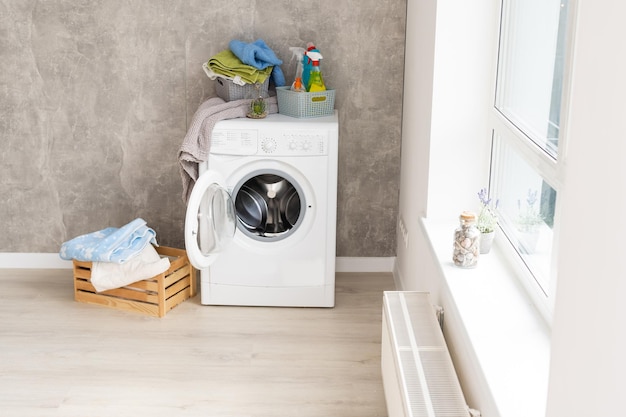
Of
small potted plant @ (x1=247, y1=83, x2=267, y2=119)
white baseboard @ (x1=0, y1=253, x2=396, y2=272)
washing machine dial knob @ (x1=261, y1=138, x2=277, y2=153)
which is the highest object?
small potted plant @ (x1=247, y1=83, x2=267, y2=119)

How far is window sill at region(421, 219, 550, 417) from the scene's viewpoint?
6.07ft

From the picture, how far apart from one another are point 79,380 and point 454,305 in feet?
5.08

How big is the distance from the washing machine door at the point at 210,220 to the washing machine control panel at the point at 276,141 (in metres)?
0.18

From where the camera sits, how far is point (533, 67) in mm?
2420

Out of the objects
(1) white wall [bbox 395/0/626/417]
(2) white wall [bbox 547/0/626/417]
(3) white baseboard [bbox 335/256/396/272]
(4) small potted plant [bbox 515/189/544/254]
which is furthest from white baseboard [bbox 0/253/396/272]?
(2) white wall [bbox 547/0/626/417]

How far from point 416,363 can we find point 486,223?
56 centimetres

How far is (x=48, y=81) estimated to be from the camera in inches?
156

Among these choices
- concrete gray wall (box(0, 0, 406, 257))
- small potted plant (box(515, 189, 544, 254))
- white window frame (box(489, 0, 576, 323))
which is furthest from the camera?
concrete gray wall (box(0, 0, 406, 257))

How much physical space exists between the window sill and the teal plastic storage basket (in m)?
1.16

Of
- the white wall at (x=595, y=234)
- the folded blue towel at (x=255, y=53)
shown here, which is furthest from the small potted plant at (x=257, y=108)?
the white wall at (x=595, y=234)

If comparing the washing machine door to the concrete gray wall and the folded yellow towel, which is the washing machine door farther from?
the concrete gray wall

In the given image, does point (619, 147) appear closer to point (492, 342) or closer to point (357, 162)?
point (492, 342)

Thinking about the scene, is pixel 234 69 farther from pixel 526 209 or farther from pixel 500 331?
pixel 500 331

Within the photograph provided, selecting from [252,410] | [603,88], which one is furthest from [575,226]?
[252,410]
